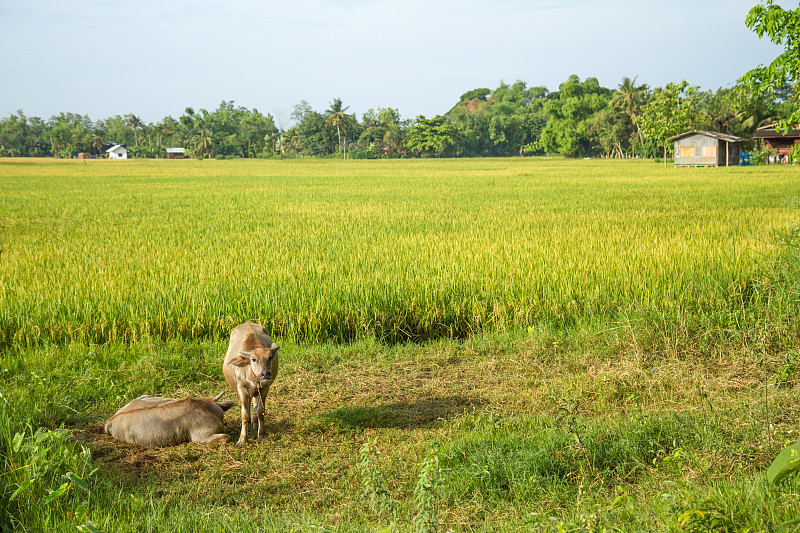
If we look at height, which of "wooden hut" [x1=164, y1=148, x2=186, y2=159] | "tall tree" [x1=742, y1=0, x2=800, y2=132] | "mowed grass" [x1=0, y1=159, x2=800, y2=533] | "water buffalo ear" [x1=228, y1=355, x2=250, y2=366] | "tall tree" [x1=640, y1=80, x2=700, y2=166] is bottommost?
"mowed grass" [x1=0, y1=159, x2=800, y2=533]

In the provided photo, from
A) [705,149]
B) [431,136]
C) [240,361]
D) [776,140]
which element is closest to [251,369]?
[240,361]

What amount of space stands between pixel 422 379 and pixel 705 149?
46250 mm

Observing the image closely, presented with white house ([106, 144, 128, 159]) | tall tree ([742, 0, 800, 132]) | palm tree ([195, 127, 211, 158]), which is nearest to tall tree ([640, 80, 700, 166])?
tall tree ([742, 0, 800, 132])

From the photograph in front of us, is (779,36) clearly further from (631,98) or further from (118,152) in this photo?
(118,152)

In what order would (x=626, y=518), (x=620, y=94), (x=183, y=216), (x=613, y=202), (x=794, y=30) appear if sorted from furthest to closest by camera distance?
1. (x=620, y=94)
2. (x=613, y=202)
3. (x=183, y=216)
4. (x=794, y=30)
5. (x=626, y=518)

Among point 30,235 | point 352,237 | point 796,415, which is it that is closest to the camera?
point 796,415

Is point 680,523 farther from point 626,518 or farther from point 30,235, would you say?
point 30,235

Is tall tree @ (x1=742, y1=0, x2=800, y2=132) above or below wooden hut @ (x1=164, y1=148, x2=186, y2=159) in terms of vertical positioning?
below

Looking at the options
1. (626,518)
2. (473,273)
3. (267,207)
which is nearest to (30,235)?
(267,207)

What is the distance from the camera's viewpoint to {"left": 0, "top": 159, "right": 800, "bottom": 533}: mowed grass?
2.91 meters

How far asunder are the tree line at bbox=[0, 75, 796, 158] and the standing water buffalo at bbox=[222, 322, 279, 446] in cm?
4847

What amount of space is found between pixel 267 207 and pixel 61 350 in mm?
13443

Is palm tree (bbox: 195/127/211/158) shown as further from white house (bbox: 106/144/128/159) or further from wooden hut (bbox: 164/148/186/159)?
white house (bbox: 106/144/128/159)

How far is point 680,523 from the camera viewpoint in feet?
7.39
